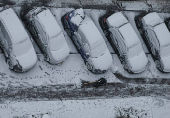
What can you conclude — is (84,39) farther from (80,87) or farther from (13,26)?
(13,26)

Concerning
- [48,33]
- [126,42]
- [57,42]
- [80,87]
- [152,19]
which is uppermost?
[48,33]

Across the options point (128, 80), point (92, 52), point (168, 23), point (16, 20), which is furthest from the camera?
point (168, 23)

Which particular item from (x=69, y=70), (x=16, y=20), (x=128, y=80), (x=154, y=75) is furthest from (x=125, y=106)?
(x=16, y=20)

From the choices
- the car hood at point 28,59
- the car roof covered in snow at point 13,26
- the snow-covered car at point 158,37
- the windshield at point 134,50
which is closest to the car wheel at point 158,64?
the snow-covered car at point 158,37

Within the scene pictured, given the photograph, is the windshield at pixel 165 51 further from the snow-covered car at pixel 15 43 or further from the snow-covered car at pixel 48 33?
the snow-covered car at pixel 15 43

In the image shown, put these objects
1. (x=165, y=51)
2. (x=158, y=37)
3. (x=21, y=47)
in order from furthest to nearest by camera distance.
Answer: (x=165, y=51), (x=158, y=37), (x=21, y=47)

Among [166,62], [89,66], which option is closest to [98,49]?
[89,66]

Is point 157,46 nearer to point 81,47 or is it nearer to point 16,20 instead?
point 81,47
